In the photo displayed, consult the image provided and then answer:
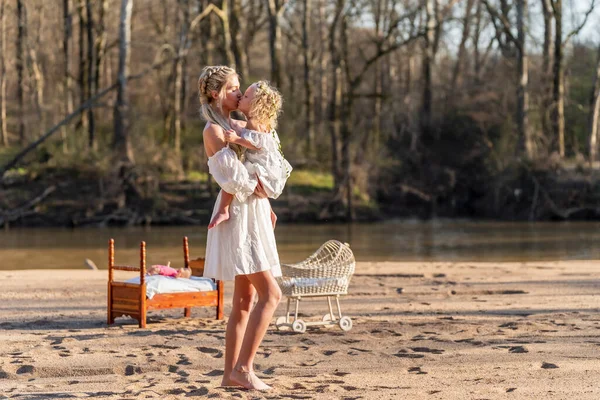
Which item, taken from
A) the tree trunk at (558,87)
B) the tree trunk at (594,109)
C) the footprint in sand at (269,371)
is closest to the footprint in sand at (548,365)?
the footprint in sand at (269,371)

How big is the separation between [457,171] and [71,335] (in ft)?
93.6

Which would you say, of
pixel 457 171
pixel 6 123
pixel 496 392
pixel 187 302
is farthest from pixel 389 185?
pixel 496 392

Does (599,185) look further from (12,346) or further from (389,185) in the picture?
(12,346)

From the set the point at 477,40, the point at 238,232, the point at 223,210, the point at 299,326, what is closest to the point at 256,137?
the point at 223,210

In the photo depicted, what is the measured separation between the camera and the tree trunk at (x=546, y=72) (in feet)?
116

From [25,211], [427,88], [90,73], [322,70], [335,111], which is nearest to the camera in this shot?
[25,211]

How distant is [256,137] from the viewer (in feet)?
21.8

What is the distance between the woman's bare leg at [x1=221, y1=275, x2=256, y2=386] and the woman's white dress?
23cm

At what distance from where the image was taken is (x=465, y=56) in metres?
45.0

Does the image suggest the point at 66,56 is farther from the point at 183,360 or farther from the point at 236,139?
the point at 236,139

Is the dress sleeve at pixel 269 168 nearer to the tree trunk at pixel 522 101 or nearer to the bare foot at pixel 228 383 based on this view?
the bare foot at pixel 228 383

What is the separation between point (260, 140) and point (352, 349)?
2.64m

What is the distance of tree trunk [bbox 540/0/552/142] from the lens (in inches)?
1389

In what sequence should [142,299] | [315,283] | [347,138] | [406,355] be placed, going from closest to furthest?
1. [406,355]
2. [315,283]
3. [142,299]
4. [347,138]
